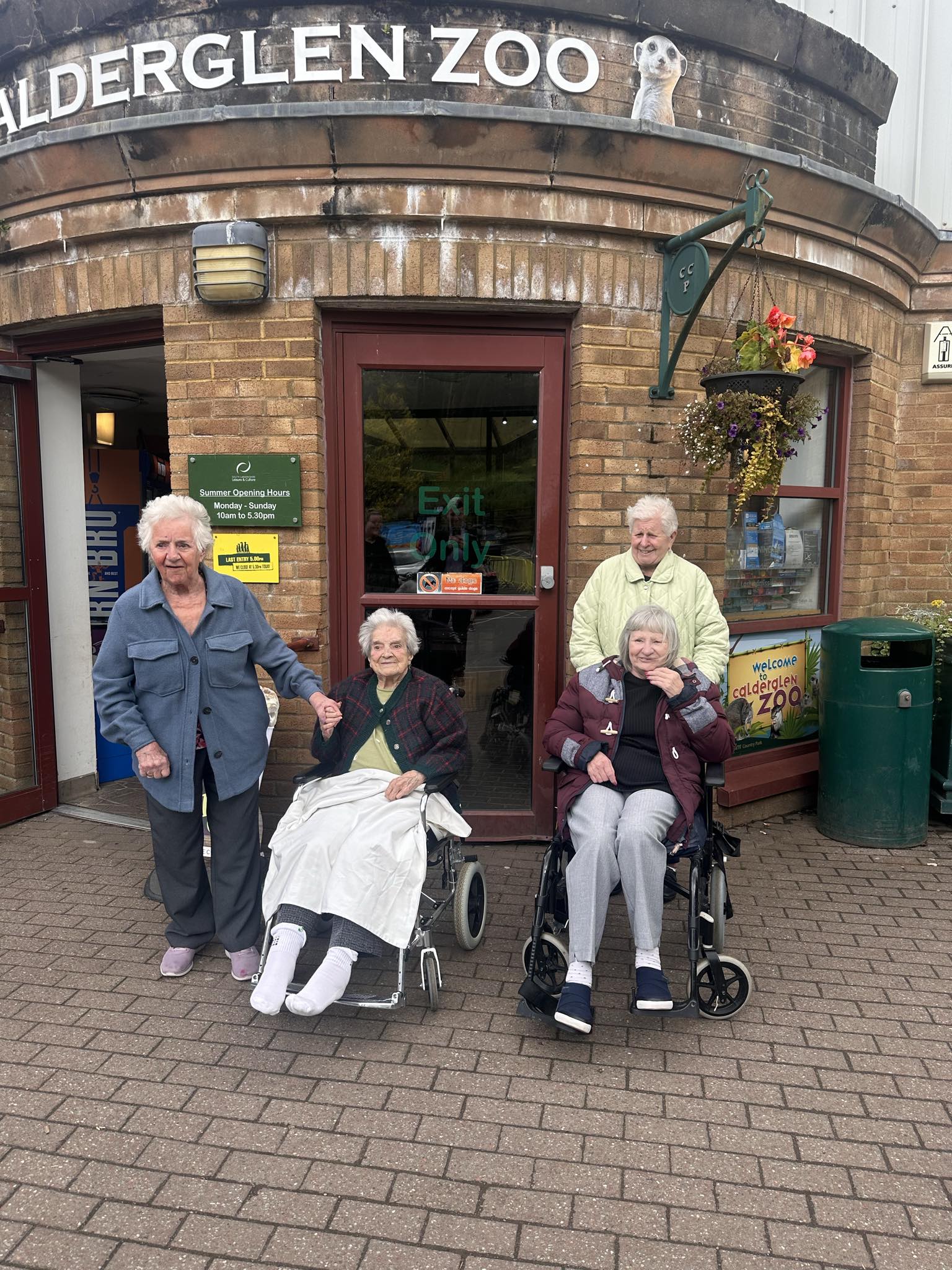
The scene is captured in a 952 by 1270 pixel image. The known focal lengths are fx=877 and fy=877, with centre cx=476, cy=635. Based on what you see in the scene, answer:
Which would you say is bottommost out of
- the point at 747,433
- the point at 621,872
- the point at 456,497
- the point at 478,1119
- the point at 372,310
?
the point at 478,1119

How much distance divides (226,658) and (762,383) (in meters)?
2.57

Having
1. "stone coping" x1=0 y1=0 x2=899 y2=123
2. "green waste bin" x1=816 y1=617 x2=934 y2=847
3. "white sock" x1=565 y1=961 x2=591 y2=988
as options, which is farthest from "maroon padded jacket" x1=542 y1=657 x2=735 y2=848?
"stone coping" x1=0 y1=0 x2=899 y2=123

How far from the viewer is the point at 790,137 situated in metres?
4.65

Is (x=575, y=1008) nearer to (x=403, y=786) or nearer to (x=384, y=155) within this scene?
(x=403, y=786)

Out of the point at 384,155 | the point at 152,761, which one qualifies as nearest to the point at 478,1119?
the point at 152,761

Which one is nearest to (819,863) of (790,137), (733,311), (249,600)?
(733,311)

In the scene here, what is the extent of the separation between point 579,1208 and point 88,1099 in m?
1.49

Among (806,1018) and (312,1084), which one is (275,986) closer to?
(312,1084)

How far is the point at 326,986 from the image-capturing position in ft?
9.19

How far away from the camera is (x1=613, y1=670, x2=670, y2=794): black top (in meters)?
3.26

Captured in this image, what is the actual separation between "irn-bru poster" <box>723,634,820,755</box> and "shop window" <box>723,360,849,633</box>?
0.17 metres

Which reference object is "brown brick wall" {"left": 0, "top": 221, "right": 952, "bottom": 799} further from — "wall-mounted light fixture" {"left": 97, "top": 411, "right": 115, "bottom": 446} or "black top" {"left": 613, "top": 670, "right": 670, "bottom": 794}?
"wall-mounted light fixture" {"left": 97, "top": 411, "right": 115, "bottom": 446}

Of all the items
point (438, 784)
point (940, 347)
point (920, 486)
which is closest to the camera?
point (438, 784)

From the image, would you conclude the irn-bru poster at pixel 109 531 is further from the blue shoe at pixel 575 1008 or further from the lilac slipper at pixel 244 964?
the blue shoe at pixel 575 1008
